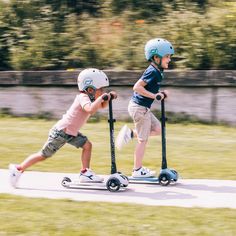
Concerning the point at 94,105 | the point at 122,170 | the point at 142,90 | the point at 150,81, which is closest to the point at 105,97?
the point at 94,105

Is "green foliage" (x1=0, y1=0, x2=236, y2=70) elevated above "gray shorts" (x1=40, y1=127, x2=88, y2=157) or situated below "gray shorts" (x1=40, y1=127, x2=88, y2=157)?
below

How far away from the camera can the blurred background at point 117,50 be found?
1250 centimetres

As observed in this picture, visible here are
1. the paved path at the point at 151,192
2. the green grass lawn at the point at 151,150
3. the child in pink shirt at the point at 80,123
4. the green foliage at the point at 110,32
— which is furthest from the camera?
the green foliage at the point at 110,32

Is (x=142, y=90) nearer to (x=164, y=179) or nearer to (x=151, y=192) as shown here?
(x=164, y=179)

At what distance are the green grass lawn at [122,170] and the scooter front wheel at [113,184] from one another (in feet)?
2.29

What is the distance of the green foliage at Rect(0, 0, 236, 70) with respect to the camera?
12.8m

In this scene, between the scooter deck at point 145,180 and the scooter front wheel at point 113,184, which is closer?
the scooter front wheel at point 113,184

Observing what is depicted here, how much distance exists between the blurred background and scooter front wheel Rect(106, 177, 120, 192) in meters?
5.11

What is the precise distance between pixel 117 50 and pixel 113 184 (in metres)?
6.12

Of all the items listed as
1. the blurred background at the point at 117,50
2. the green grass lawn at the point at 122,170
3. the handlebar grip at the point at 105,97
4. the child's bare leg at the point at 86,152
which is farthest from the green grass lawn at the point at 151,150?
the handlebar grip at the point at 105,97

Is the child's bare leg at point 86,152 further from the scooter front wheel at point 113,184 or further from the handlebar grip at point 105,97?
the handlebar grip at point 105,97

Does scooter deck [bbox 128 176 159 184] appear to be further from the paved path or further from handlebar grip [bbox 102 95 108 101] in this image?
handlebar grip [bbox 102 95 108 101]

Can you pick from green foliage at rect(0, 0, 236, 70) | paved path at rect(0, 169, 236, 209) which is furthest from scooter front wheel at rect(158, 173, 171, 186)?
green foliage at rect(0, 0, 236, 70)

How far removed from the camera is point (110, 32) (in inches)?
548
